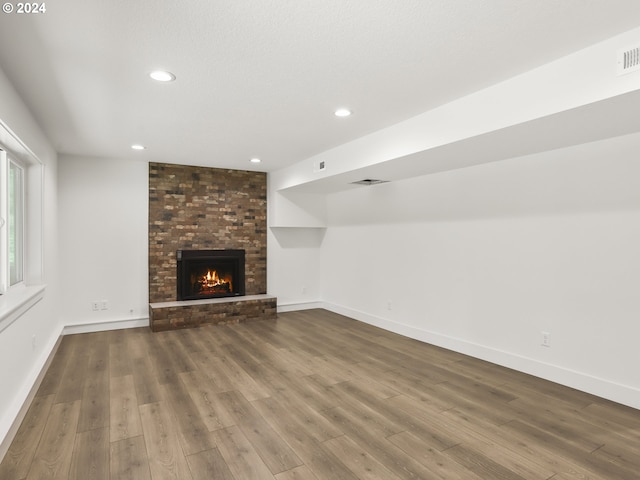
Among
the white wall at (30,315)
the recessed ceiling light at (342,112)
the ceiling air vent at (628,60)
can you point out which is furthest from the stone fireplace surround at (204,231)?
the ceiling air vent at (628,60)

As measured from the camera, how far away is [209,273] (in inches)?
239

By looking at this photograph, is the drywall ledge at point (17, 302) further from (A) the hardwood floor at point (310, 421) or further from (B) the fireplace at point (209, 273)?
(B) the fireplace at point (209, 273)

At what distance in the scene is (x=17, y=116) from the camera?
9.04 feet

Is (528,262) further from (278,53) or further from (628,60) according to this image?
(278,53)

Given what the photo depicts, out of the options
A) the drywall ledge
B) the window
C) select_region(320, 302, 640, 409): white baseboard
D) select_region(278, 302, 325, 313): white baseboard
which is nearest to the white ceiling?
the window

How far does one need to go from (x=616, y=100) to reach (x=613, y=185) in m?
1.15

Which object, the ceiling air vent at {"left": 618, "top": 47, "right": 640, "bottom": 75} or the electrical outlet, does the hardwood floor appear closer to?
the electrical outlet

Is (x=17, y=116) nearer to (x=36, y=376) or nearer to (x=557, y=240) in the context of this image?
(x=36, y=376)

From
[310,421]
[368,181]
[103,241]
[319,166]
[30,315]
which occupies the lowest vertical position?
[310,421]

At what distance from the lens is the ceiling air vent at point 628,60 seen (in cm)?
197

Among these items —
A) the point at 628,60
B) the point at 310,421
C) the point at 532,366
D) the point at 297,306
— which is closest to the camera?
the point at 628,60

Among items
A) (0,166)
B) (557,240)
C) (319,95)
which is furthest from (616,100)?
(0,166)

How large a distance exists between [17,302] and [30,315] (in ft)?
2.12

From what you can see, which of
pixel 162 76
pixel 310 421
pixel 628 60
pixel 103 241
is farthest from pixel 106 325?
pixel 628 60
